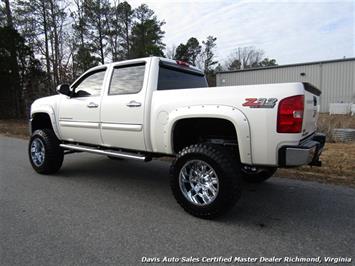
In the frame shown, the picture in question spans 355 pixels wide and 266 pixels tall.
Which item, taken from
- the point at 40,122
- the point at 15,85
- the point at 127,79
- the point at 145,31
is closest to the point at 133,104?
the point at 127,79

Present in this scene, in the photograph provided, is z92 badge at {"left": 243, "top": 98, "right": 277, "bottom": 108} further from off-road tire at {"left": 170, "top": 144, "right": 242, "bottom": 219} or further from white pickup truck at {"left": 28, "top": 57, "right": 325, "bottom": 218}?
off-road tire at {"left": 170, "top": 144, "right": 242, "bottom": 219}

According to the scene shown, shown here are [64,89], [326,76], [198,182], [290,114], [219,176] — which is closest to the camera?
[290,114]

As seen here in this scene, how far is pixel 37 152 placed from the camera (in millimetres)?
6285

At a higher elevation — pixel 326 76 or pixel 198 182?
pixel 326 76

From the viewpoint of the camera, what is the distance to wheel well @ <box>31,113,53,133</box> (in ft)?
21.7

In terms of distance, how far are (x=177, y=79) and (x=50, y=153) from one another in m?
2.83

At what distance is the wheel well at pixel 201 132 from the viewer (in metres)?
4.25

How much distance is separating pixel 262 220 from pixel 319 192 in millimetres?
1573

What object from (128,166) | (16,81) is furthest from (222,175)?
(16,81)

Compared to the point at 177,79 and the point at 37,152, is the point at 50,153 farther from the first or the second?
the point at 177,79

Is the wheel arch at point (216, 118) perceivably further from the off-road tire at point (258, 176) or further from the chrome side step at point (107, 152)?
the off-road tire at point (258, 176)

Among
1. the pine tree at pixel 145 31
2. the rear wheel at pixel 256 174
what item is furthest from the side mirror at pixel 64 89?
the pine tree at pixel 145 31

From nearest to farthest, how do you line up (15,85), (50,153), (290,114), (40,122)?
(290,114), (50,153), (40,122), (15,85)

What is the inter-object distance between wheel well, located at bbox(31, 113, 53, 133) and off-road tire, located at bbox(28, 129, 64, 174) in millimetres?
503
